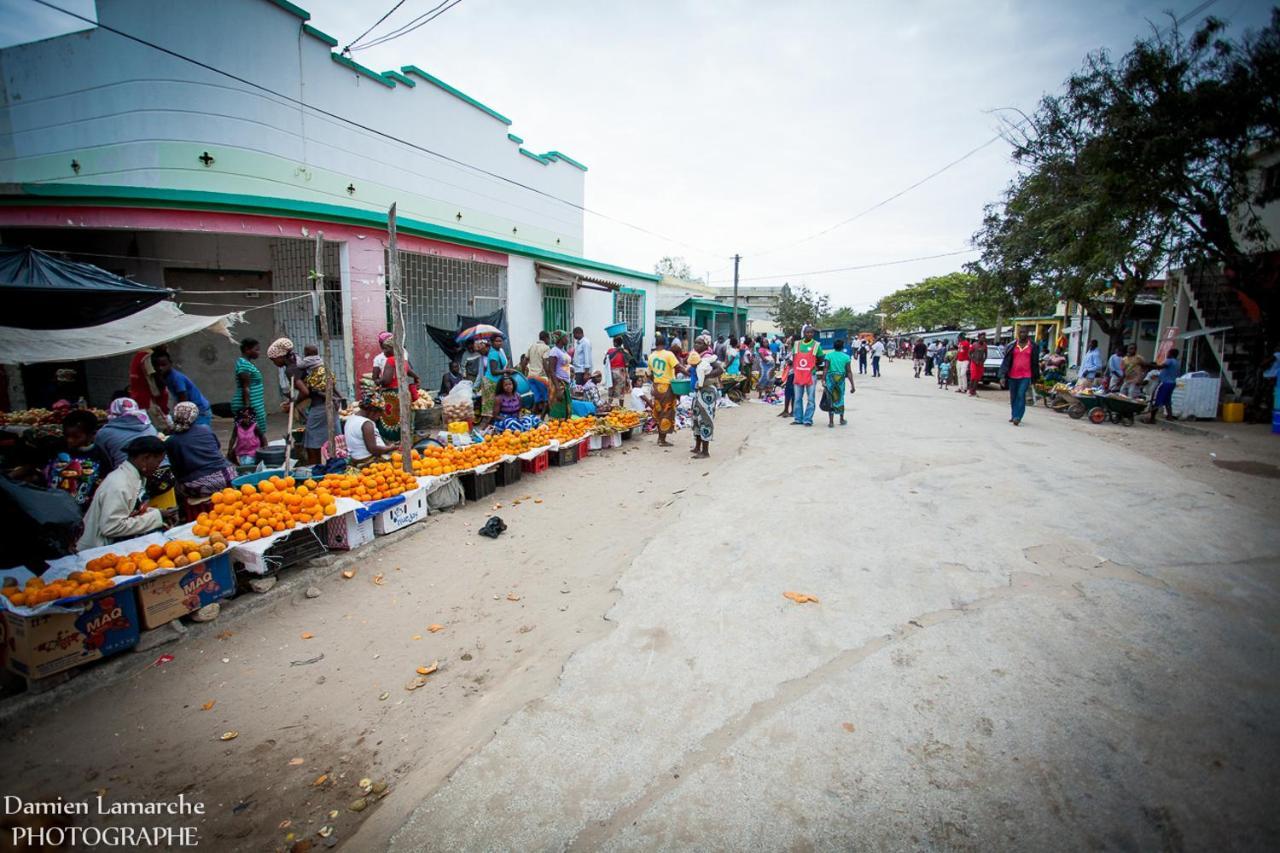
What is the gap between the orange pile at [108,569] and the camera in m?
3.34

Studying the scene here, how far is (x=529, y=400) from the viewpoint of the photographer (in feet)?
34.9

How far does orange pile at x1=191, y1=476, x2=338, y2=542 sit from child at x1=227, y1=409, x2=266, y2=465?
210cm

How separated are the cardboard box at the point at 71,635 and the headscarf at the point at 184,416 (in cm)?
186

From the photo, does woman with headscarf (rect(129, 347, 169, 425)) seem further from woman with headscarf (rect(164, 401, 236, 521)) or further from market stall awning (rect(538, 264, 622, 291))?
market stall awning (rect(538, 264, 622, 291))

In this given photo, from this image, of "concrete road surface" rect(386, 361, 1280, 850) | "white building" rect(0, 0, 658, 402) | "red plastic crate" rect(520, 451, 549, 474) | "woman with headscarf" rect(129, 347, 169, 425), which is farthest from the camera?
"white building" rect(0, 0, 658, 402)

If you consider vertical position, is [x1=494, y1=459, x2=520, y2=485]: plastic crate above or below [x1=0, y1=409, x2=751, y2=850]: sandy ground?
above

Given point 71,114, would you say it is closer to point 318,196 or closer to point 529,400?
point 318,196

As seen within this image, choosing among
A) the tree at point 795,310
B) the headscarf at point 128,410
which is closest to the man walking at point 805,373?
the headscarf at point 128,410

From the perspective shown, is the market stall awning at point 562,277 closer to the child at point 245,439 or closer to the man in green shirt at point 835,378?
the man in green shirt at point 835,378

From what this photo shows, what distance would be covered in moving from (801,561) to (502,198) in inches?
650

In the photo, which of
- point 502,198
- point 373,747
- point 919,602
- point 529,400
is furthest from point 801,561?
point 502,198

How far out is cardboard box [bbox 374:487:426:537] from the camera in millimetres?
5754

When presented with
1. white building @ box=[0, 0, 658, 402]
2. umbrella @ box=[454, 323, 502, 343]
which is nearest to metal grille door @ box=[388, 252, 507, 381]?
white building @ box=[0, 0, 658, 402]

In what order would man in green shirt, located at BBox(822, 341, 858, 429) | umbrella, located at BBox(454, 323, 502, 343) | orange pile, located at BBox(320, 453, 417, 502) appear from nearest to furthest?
1. orange pile, located at BBox(320, 453, 417, 502)
2. umbrella, located at BBox(454, 323, 502, 343)
3. man in green shirt, located at BBox(822, 341, 858, 429)
